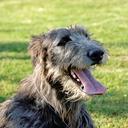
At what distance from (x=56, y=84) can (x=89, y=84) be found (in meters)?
0.36

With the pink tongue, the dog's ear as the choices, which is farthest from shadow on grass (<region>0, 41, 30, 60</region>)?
the pink tongue

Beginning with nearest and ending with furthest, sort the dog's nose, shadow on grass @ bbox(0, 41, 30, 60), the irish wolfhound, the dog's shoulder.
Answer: the dog's nose < the irish wolfhound < the dog's shoulder < shadow on grass @ bbox(0, 41, 30, 60)

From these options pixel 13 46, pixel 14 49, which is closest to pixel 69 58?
pixel 14 49

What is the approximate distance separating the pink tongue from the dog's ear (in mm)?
465

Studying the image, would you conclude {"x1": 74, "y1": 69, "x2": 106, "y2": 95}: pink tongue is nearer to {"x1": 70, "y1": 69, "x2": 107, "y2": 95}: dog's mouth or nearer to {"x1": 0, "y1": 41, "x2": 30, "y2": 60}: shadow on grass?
{"x1": 70, "y1": 69, "x2": 107, "y2": 95}: dog's mouth

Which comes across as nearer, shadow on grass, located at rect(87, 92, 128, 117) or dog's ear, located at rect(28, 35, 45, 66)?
dog's ear, located at rect(28, 35, 45, 66)

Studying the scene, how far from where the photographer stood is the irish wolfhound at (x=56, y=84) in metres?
6.85

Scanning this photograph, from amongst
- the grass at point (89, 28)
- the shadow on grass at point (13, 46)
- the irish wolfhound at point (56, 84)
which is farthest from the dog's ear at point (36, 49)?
the shadow on grass at point (13, 46)

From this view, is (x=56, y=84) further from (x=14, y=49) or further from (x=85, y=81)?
(x=14, y=49)

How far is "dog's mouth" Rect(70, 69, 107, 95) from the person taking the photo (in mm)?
6883

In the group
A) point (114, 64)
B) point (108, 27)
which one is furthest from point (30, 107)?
point (108, 27)

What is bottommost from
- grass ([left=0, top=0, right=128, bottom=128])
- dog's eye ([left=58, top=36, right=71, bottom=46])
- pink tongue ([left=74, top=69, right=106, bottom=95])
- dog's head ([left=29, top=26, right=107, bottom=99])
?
grass ([left=0, top=0, right=128, bottom=128])

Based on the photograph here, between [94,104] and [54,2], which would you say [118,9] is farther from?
[94,104]

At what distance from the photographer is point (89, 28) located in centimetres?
2102
